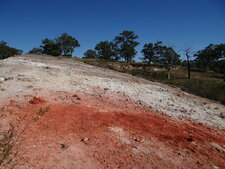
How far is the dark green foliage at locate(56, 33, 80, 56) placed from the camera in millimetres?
54125

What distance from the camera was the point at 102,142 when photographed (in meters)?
3.41

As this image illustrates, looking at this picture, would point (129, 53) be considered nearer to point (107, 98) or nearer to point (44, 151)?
point (107, 98)

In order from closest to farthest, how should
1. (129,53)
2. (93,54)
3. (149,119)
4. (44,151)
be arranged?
(44,151), (149,119), (129,53), (93,54)

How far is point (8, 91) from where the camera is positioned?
602 centimetres

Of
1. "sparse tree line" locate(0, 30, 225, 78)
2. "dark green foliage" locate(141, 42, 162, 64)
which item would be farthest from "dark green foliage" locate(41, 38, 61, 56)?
"dark green foliage" locate(141, 42, 162, 64)

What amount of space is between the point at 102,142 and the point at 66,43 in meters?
57.7

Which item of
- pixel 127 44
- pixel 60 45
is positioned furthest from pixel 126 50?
Answer: pixel 60 45

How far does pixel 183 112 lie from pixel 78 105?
520 cm

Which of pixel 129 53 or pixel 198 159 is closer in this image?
pixel 198 159

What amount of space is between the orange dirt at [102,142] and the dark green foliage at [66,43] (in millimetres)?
54444

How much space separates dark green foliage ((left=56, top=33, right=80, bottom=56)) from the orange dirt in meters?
54.4

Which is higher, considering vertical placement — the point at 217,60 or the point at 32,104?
the point at 217,60

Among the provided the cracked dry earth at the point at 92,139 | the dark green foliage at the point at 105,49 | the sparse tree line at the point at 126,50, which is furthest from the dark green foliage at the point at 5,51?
the cracked dry earth at the point at 92,139

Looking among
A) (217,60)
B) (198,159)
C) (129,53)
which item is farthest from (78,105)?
(217,60)
